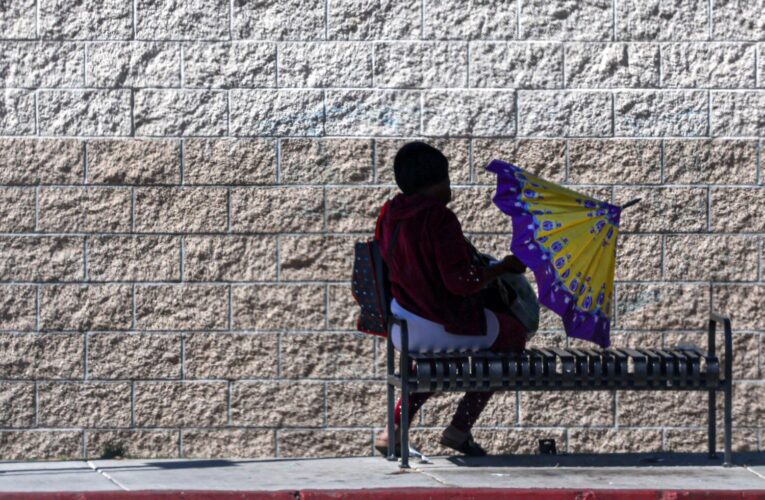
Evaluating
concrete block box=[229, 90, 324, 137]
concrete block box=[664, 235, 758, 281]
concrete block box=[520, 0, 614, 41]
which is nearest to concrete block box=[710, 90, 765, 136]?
concrete block box=[664, 235, 758, 281]

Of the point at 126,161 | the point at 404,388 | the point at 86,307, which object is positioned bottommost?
the point at 404,388

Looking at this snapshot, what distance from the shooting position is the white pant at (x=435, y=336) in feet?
24.5

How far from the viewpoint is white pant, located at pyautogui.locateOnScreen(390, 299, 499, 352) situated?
7477 mm

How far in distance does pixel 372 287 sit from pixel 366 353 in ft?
3.18

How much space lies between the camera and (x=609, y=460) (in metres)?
8.05

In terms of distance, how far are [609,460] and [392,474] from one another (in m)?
1.39

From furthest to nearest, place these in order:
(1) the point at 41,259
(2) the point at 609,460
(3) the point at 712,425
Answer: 1. (1) the point at 41,259
2. (2) the point at 609,460
3. (3) the point at 712,425

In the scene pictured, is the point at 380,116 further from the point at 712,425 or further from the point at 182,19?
the point at 712,425

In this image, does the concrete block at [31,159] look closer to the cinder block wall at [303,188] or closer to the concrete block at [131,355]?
the cinder block wall at [303,188]

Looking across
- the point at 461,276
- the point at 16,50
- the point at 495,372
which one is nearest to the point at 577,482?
the point at 495,372

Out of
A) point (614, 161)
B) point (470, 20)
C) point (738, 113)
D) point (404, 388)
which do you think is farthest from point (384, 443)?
point (738, 113)

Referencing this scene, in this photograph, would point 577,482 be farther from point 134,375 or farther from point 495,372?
point 134,375

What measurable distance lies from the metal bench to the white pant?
0.07 meters

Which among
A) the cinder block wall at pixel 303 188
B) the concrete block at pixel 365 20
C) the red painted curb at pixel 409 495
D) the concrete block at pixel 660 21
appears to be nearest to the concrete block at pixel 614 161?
the cinder block wall at pixel 303 188
